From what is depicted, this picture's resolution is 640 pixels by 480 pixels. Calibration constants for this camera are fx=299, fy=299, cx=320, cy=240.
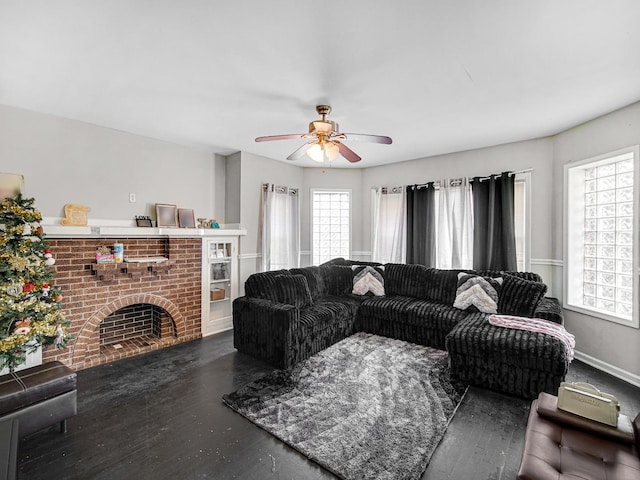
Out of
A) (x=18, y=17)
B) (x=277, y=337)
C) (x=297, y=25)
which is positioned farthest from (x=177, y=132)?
(x=277, y=337)

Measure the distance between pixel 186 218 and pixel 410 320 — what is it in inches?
137

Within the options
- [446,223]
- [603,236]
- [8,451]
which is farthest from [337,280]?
[8,451]

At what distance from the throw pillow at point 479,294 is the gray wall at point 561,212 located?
0.99 meters

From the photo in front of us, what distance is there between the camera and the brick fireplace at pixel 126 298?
3.20 meters

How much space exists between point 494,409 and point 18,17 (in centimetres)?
431

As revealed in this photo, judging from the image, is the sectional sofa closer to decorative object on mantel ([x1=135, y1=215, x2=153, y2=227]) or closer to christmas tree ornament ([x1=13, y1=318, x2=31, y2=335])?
decorative object on mantel ([x1=135, y1=215, x2=153, y2=227])

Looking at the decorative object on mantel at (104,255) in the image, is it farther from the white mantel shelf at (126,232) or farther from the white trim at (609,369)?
the white trim at (609,369)

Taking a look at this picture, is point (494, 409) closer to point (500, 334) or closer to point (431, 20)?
point (500, 334)

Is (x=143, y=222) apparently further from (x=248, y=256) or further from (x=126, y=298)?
(x=248, y=256)

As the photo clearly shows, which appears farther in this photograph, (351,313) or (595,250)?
(351,313)

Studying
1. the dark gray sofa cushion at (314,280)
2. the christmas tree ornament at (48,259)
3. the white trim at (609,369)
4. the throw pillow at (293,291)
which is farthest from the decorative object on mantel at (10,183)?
the white trim at (609,369)

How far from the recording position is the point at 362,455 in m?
1.90

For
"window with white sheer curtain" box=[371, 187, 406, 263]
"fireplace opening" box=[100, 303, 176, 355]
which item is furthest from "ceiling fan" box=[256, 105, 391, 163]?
"fireplace opening" box=[100, 303, 176, 355]

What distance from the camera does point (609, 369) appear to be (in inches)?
125
